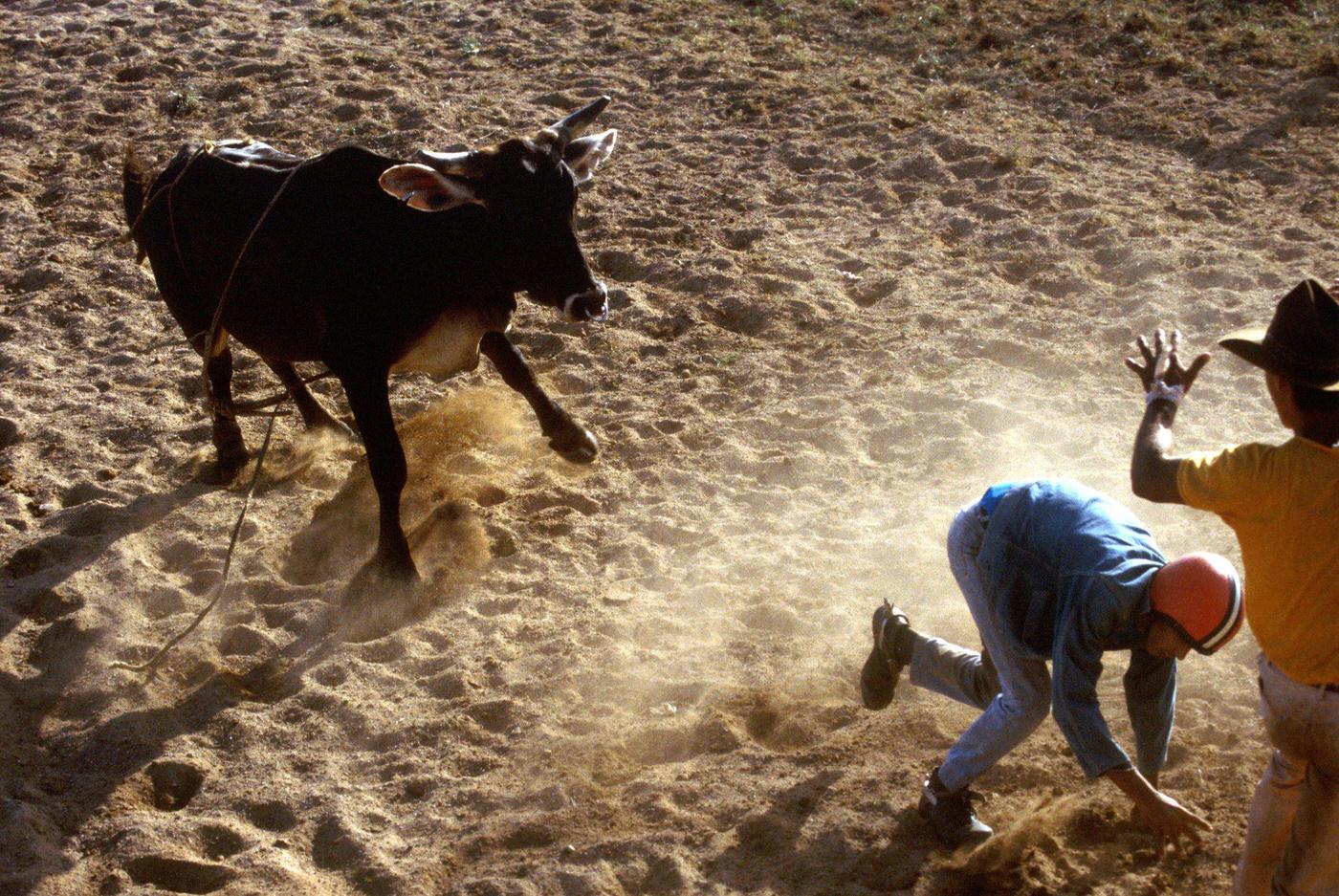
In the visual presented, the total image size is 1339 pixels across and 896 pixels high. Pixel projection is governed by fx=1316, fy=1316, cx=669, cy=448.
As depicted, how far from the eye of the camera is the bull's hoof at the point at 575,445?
614cm

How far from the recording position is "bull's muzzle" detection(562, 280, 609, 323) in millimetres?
5355

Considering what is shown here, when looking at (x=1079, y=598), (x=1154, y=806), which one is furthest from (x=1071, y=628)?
(x=1154, y=806)

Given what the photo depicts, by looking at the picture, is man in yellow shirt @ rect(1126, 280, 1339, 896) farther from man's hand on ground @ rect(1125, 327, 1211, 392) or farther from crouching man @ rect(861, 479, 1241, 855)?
crouching man @ rect(861, 479, 1241, 855)

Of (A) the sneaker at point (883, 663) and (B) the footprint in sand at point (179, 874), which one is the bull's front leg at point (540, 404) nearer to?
(A) the sneaker at point (883, 663)

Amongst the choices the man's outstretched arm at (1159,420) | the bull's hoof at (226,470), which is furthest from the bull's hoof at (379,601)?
the man's outstretched arm at (1159,420)

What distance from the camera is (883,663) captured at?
4.28 metres

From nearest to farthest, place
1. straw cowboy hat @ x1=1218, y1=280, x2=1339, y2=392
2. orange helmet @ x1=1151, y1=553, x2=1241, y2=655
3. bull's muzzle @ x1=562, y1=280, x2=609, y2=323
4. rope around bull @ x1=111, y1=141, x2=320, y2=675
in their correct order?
straw cowboy hat @ x1=1218, y1=280, x2=1339, y2=392
orange helmet @ x1=1151, y1=553, x2=1241, y2=655
rope around bull @ x1=111, y1=141, x2=320, y2=675
bull's muzzle @ x1=562, y1=280, x2=609, y2=323

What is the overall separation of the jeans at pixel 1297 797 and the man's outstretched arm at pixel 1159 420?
1.87ft

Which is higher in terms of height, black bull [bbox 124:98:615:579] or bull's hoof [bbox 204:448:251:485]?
black bull [bbox 124:98:615:579]

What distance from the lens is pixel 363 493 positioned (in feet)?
20.4

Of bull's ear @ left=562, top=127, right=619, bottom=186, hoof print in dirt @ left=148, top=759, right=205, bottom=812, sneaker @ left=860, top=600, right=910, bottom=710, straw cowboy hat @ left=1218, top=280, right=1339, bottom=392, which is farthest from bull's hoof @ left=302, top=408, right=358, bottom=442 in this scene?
straw cowboy hat @ left=1218, top=280, right=1339, bottom=392

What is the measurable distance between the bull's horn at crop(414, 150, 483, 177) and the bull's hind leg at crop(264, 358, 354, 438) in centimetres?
168

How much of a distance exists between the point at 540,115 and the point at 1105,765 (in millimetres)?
7428

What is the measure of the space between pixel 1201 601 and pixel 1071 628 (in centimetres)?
34
